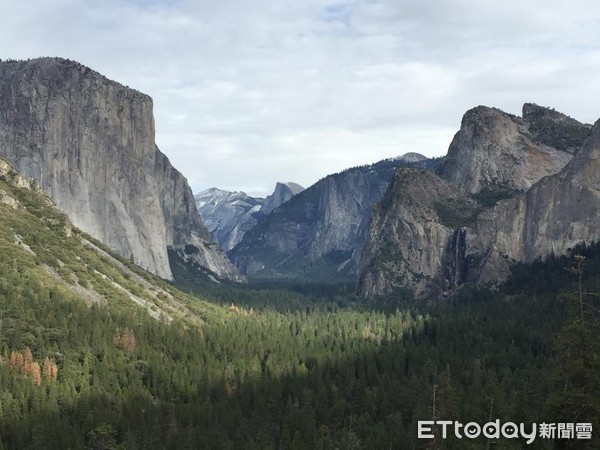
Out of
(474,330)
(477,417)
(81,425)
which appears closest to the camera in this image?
(477,417)

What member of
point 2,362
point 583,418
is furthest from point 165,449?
point 583,418

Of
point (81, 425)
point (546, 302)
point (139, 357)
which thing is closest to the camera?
point (81, 425)

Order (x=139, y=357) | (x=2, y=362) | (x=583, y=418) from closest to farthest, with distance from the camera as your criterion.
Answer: (x=583, y=418), (x=2, y=362), (x=139, y=357)

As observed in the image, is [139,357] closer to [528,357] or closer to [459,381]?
[459,381]

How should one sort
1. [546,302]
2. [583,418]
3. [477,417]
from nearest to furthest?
[583,418], [477,417], [546,302]

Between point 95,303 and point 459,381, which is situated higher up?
point 95,303

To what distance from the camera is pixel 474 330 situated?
586 ft

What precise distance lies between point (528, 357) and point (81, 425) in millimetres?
90679

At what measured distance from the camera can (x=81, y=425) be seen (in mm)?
109500

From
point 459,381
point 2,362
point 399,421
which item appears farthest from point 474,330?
point 2,362

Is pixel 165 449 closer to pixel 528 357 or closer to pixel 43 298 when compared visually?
pixel 43 298

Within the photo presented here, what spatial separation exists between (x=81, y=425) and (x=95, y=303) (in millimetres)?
56861

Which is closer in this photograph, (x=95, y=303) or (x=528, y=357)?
(x=528, y=357)

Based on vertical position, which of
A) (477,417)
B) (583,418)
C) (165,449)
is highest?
(583,418)
